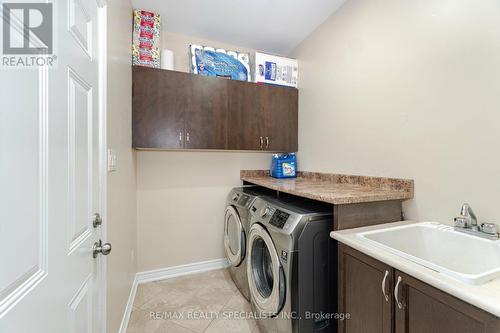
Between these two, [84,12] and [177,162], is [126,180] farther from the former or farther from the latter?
[84,12]

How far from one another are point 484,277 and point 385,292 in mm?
345

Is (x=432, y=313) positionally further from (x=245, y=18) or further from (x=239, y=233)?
(x=245, y=18)

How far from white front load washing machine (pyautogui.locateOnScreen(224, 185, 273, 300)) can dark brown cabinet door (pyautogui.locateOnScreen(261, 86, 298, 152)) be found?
73 centimetres

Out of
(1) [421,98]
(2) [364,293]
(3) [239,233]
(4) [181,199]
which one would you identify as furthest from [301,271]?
(4) [181,199]

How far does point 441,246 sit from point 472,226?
0.59ft

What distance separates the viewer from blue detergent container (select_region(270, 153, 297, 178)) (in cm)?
266

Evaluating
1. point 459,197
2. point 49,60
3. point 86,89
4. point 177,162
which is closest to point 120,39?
point 86,89

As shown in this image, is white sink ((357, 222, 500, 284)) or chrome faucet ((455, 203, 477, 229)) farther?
chrome faucet ((455, 203, 477, 229))

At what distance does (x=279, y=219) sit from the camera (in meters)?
1.46

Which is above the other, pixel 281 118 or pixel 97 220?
pixel 281 118


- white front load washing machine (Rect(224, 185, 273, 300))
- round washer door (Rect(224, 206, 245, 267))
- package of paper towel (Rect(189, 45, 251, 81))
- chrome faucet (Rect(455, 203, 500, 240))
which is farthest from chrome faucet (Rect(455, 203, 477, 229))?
package of paper towel (Rect(189, 45, 251, 81))

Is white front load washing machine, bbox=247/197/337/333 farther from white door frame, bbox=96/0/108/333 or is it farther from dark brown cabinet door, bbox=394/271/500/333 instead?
white door frame, bbox=96/0/108/333

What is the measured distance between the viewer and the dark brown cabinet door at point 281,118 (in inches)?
102

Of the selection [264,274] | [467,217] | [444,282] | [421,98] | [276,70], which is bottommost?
[264,274]
